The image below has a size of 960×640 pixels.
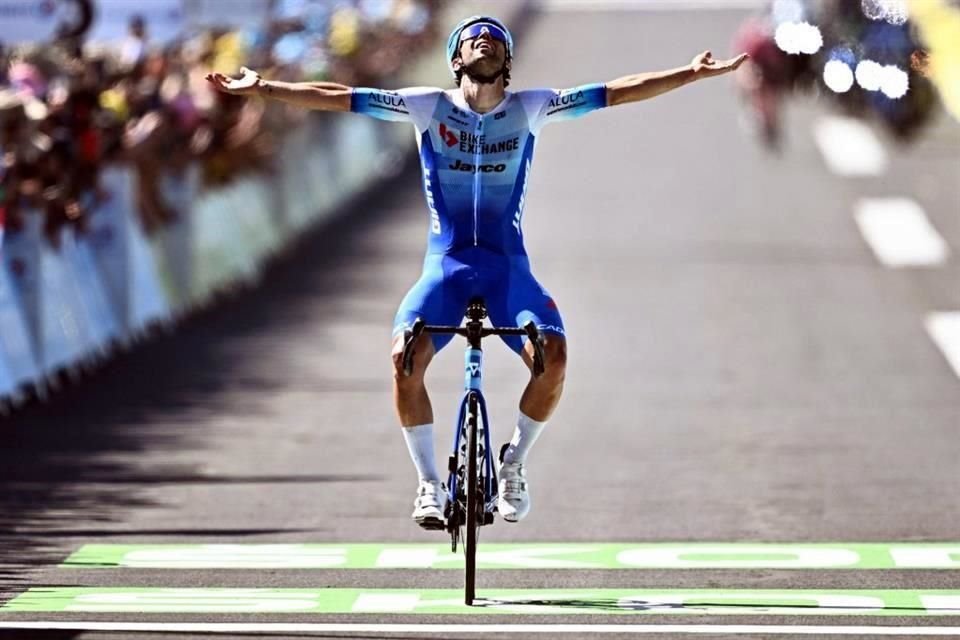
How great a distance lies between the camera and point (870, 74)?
31.3 m

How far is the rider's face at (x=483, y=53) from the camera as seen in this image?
1098 centimetres

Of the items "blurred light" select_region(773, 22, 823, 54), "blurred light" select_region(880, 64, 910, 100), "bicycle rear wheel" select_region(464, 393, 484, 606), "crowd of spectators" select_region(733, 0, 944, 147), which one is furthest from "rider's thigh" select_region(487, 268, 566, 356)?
"blurred light" select_region(773, 22, 823, 54)

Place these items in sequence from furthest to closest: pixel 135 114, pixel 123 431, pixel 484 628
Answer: pixel 135 114 < pixel 123 431 < pixel 484 628

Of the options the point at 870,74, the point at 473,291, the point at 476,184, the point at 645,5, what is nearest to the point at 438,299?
the point at 473,291

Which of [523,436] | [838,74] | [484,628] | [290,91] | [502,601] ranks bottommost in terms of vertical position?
[484,628]

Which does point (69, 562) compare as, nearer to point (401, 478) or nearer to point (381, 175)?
point (401, 478)

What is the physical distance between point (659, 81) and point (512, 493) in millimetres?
1939

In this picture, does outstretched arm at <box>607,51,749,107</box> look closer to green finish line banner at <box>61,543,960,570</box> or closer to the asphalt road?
the asphalt road

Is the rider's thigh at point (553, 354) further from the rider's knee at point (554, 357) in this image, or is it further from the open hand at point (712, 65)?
the open hand at point (712, 65)

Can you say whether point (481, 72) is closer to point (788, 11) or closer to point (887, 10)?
point (887, 10)

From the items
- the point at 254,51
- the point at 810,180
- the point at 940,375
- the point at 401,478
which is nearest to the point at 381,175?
the point at 810,180

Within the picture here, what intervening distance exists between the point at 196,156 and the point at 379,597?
13.7 meters

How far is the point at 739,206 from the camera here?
118 ft

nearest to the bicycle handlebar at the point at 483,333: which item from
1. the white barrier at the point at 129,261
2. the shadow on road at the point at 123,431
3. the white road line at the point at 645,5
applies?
the shadow on road at the point at 123,431
